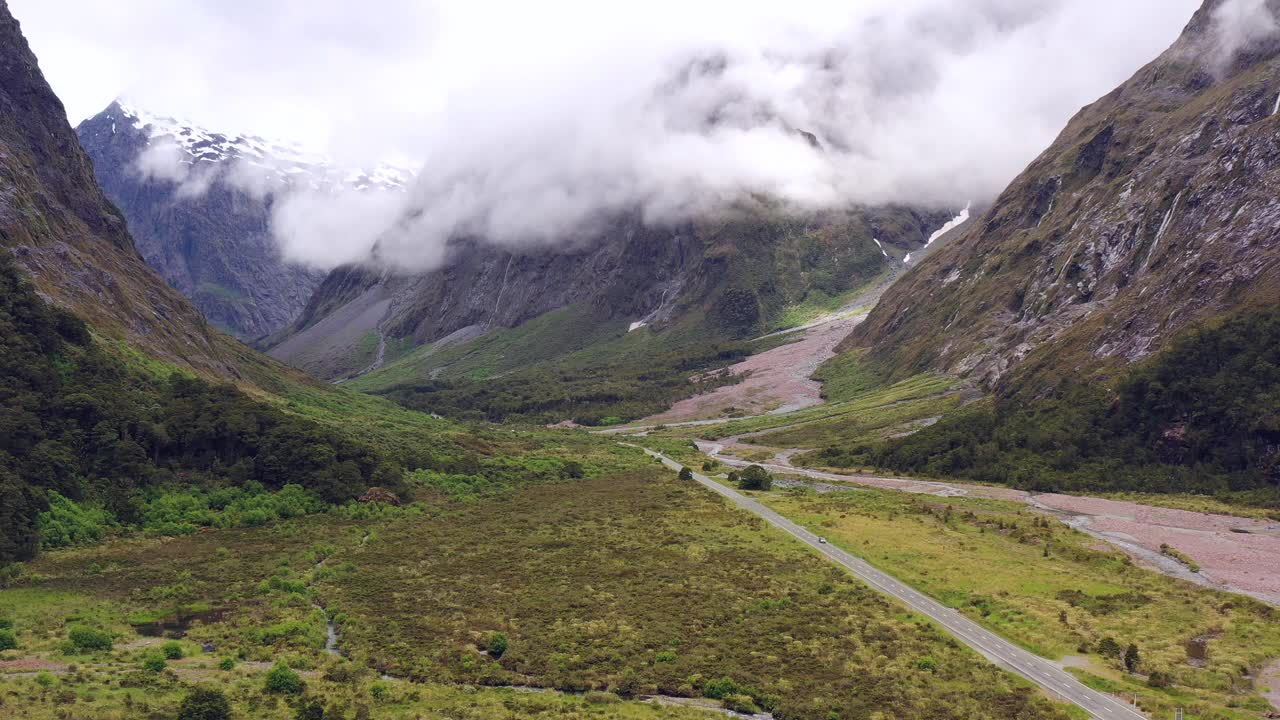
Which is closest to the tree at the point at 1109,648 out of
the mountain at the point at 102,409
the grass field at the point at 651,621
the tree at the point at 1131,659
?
the tree at the point at 1131,659

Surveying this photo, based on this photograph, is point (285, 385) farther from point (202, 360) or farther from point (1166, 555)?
point (1166, 555)

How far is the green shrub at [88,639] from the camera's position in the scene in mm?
46000

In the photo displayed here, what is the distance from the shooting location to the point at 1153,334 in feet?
432

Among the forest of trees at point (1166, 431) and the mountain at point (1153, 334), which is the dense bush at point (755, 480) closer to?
the mountain at point (1153, 334)

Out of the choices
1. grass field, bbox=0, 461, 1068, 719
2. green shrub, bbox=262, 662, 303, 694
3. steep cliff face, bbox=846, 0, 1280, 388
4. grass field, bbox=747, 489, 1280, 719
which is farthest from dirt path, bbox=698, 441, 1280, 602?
green shrub, bbox=262, 662, 303, 694

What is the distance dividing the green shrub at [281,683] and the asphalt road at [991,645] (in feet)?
131

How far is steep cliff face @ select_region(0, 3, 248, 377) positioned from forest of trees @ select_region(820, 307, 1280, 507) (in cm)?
12034

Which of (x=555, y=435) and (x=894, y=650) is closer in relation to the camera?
(x=894, y=650)

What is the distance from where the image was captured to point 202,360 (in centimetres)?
13112

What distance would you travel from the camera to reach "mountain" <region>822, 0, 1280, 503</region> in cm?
11062

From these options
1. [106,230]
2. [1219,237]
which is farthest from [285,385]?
[1219,237]

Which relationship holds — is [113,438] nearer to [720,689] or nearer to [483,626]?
[483,626]

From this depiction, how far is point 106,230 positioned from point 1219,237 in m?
188

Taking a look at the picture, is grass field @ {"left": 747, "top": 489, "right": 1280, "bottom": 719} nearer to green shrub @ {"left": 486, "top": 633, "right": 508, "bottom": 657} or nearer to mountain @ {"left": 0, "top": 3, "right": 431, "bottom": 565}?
green shrub @ {"left": 486, "top": 633, "right": 508, "bottom": 657}
